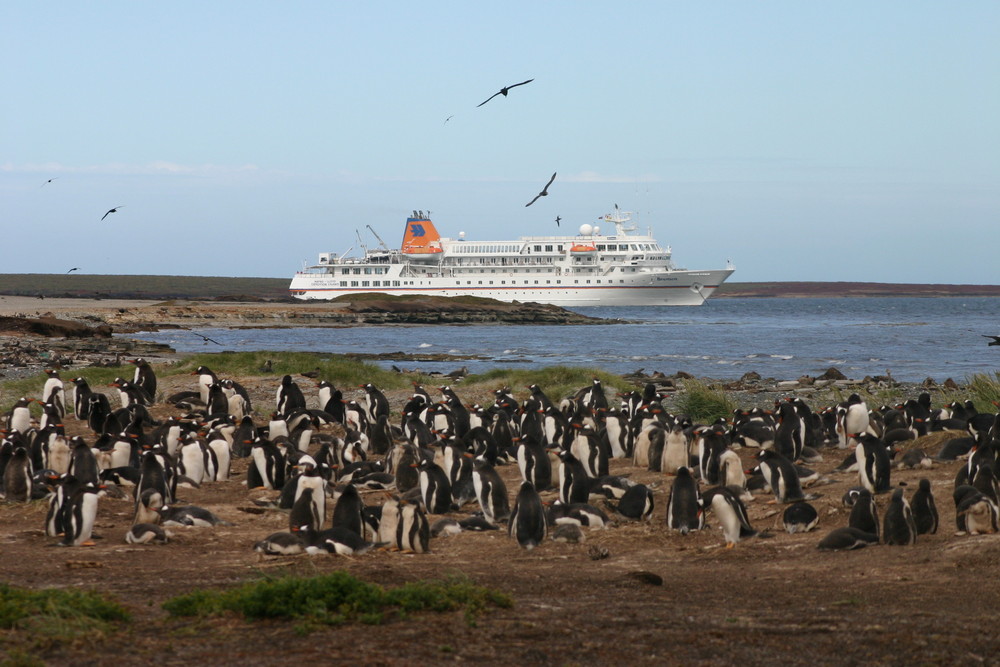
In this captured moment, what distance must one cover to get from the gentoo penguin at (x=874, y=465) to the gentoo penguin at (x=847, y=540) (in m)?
1.62

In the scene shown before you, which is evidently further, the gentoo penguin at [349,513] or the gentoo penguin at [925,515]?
the gentoo penguin at [349,513]

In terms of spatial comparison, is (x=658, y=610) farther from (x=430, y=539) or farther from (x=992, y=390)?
(x=992, y=390)

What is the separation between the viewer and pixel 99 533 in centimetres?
812

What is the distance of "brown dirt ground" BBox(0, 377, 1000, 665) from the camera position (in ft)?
15.1

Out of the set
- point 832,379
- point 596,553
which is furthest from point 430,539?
point 832,379

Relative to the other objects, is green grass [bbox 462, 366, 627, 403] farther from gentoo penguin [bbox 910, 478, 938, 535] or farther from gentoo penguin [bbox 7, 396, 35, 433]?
gentoo penguin [bbox 910, 478, 938, 535]

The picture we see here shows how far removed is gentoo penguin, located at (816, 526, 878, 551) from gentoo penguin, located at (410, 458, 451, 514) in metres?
3.16

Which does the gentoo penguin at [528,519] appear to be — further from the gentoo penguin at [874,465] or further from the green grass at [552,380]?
the green grass at [552,380]

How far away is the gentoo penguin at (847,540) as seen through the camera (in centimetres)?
729

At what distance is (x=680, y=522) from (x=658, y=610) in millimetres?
2869

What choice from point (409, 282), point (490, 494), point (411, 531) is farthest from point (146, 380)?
point (409, 282)

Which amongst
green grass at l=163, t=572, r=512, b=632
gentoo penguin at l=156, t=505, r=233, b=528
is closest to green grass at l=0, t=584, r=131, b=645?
green grass at l=163, t=572, r=512, b=632

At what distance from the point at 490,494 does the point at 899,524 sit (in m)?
3.23

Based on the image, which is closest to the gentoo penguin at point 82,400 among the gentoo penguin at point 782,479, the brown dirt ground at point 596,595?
the brown dirt ground at point 596,595
